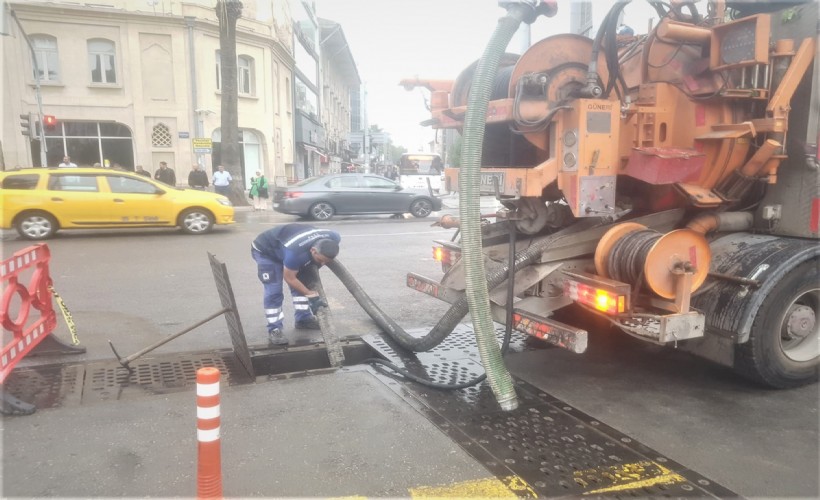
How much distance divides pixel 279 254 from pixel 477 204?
2.24 meters

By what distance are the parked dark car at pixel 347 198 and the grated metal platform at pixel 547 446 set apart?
1259 centimetres

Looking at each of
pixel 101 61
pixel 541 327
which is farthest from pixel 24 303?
pixel 101 61

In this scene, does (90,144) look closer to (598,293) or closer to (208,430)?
(598,293)

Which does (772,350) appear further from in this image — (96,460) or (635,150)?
(96,460)

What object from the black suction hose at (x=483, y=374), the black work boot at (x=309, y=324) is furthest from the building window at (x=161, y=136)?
the black suction hose at (x=483, y=374)

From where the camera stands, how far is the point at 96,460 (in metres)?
3.12

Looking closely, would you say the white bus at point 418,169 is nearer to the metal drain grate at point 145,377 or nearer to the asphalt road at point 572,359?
the asphalt road at point 572,359

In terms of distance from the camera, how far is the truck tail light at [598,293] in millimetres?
3498

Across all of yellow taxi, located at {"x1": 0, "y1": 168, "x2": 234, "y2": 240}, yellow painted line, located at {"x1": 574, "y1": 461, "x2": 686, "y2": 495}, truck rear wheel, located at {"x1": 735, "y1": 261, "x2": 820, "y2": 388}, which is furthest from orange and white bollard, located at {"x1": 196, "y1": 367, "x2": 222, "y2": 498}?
yellow taxi, located at {"x1": 0, "y1": 168, "x2": 234, "y2": 240}

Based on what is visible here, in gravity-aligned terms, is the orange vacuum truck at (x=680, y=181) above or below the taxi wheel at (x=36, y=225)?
above

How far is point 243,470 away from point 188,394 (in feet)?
3.97

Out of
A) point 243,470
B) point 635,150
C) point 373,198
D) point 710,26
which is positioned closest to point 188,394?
point 243,470

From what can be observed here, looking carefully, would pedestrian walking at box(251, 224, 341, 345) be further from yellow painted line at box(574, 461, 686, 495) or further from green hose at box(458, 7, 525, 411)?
yellow painted line at box(574, 461, 686, 495)

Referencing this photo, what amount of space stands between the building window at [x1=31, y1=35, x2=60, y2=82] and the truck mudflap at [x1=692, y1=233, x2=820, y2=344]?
26353 mm
